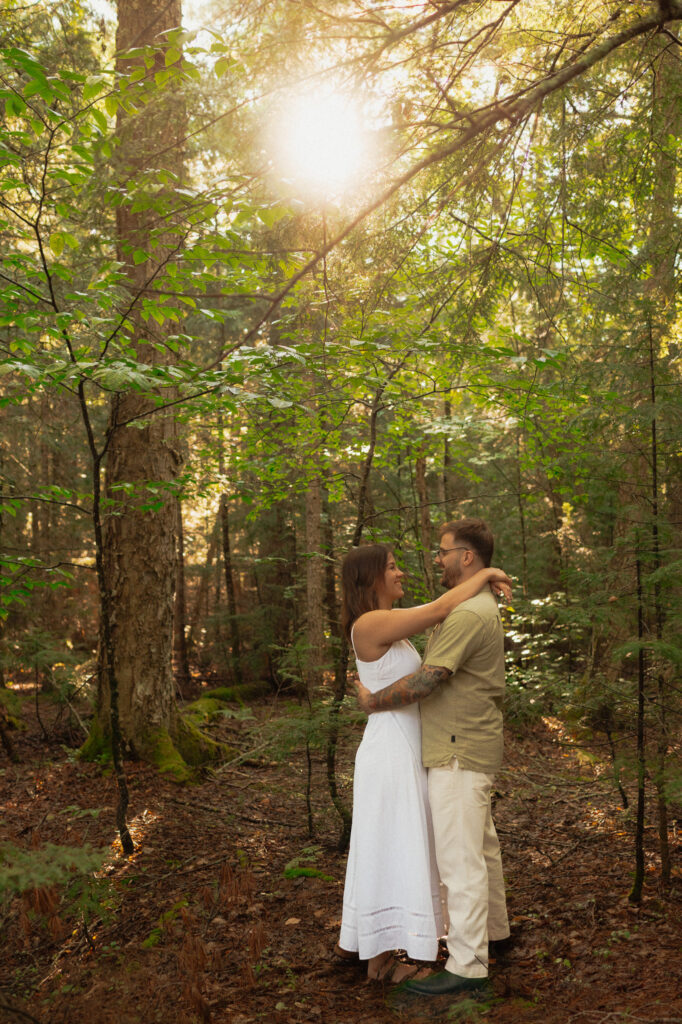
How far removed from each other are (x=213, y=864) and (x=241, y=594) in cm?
1680

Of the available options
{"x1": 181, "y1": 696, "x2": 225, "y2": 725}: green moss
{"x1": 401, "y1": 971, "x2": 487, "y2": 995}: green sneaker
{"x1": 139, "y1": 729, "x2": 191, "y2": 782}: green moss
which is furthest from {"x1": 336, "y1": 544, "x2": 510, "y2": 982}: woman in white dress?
{"x1": 181, "y1": 696, "x2": 225, "y2": 725}: green moss

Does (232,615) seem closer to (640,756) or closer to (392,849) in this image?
(640,756)

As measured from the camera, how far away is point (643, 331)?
4422 millimetres

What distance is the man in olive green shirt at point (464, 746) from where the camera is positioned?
3.13 metres

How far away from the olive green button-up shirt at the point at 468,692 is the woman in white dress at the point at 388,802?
0.09 metres

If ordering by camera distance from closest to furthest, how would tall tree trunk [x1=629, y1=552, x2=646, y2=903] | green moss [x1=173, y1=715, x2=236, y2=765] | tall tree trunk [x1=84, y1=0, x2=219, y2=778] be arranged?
1. tall tree trunk [x1=629, y1=552, x2=646, y2=903]
2. tall tree trunk [x1=84, y1=0, x2=219, y2=778]
3. green moss [x1=173, y1=715, x2=236, y2=765]

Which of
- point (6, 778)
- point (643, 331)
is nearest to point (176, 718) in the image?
point (6, 778)

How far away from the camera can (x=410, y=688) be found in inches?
133

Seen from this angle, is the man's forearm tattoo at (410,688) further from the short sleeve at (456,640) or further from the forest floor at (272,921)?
the forest floor at (272,921)

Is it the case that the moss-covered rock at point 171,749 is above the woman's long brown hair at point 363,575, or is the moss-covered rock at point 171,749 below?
below

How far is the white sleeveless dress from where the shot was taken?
3.23 metres

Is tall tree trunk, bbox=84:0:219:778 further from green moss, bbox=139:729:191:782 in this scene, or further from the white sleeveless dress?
the white sleeveless dress

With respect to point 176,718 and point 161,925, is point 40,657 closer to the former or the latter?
point 176,718

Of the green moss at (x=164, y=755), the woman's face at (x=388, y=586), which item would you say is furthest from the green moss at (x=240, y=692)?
the woman's face at (x=388, y=586)
